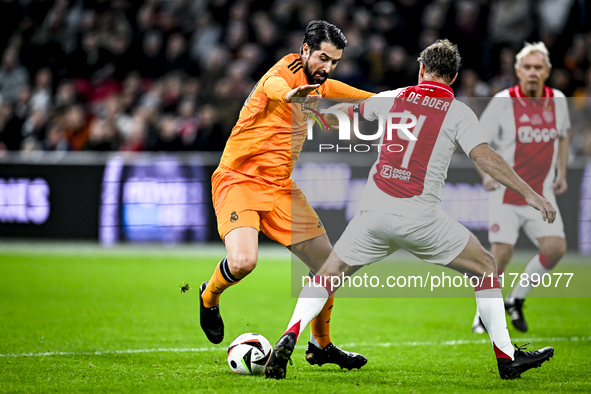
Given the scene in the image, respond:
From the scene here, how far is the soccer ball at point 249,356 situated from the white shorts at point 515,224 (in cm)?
294

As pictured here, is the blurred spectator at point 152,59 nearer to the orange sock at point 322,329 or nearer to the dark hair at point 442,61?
the orange sock at point 322,329

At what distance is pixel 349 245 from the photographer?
4398 millimetres

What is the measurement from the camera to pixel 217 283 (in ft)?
16.1

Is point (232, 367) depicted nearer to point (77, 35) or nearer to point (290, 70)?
point (290, 70)

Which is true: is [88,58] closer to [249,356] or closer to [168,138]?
[168,138]

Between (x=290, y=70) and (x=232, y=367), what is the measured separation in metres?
2.05

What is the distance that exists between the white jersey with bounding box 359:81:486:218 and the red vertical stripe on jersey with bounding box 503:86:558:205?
2.48 metres

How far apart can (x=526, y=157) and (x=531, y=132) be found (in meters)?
0.24

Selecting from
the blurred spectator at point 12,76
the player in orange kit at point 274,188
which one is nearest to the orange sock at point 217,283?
the player in orange kit at point 274,188

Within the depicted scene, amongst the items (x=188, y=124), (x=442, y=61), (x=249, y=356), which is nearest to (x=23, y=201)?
(x=188, y=124)

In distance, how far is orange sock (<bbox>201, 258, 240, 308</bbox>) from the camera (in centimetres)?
482

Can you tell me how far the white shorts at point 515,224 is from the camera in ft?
21.6

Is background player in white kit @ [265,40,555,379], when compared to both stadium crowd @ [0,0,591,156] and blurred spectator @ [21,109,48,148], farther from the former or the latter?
blurred spectator @ [21,109,48,148]

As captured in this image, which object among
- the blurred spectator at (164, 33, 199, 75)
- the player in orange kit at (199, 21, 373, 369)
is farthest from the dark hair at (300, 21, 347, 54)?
the blurred spectator at (164, 33, 199, 75)
